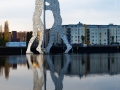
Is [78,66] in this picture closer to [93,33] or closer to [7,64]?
[7,64]

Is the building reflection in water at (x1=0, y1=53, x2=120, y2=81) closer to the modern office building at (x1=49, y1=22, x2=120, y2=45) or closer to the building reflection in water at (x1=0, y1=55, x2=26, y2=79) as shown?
the building reflection in water at (x1=0, y1=55, x2=26, y2=79)

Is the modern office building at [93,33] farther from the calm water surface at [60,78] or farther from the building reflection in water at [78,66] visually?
the calm water surface at [60,78]

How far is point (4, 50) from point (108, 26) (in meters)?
55.7

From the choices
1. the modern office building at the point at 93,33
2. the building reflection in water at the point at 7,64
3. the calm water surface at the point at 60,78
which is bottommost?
the building reflection in water at the point at 7,64

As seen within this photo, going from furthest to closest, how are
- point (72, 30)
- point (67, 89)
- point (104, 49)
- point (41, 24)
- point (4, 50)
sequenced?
point (72, 30) < point (104, 49) < point (4, 50) < point (41, 24) < point (67, 89)

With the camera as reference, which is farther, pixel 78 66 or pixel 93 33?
pixel 93 33

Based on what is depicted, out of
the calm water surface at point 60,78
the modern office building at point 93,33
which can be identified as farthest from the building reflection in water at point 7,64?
the modern office building at point 93,33

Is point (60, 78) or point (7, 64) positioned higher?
point (60, 78)

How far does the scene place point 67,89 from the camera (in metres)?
7.33

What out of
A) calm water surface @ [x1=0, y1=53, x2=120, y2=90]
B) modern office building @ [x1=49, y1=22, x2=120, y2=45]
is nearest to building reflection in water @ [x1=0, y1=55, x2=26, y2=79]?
calm water surface @ [x1=0, y1=53, x2=120, y2=90]

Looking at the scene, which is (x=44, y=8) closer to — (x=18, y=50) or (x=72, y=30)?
(x=18, y=50)

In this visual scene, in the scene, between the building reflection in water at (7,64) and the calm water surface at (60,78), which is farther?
the building reflection in water at (7,64)

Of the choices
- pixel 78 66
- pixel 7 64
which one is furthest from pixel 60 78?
pixel 7 64

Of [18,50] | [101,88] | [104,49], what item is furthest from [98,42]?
[101,88]
